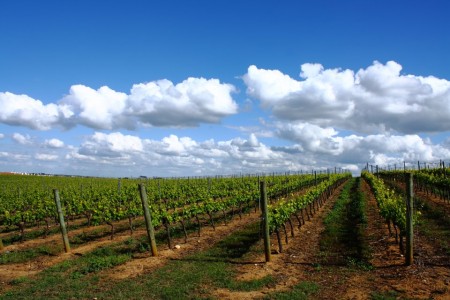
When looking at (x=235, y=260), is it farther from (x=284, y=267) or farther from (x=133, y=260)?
(x=133, y=260)

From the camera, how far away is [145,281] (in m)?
9.70

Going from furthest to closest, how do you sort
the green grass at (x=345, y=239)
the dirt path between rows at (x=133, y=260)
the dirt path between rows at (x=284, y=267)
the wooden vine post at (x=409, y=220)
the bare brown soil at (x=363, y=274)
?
the green grass at (x=345, y=239)
the dirt path between rows at (x=133, y=260)
the wooden vine post at (x=409, y=220)
the dirt path between rows at (x=284, y=267)
the bare brown soil at (x=363, y=274)

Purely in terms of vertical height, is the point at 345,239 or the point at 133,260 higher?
the point at 345,239

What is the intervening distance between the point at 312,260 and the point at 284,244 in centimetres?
266

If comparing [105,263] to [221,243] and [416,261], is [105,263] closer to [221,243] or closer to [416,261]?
[221,243]

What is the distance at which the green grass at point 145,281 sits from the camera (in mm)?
8776

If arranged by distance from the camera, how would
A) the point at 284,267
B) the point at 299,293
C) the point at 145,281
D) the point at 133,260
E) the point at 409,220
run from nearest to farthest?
the point at 299,293 → the point at 145,281 → the point at 409,220 → the point at 284,267 → the point at 133,260

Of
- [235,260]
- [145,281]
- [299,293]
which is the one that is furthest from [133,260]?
[299,293]

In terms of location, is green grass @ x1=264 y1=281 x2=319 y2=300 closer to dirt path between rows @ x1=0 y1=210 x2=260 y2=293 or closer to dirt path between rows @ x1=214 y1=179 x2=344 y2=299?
dirt path between rows @ x1=214 y1=179 x2=344 y2=299

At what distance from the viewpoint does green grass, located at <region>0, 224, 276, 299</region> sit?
8.78 meters

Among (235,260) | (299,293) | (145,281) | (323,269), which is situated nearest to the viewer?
(299,293)

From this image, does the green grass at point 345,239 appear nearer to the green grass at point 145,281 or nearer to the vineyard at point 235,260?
the vineyard at point 235,260

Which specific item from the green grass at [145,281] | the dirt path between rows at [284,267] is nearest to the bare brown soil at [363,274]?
the dirt path between rows at [284,267]

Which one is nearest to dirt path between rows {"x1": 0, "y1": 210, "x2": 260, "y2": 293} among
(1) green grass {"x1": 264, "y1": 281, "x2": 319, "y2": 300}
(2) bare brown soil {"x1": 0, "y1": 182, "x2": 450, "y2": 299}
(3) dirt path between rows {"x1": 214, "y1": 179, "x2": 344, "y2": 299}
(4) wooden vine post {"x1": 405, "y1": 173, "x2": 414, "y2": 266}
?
(2) bare brown soil {"x1": 0, "y1": 182, "x2": 450, "y2": 299}
